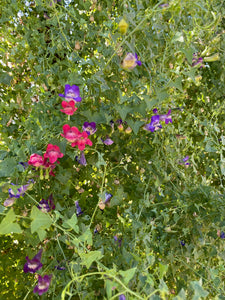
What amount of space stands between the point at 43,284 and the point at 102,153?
378mm

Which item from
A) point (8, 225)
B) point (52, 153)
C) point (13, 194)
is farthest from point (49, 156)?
point (8, 225)

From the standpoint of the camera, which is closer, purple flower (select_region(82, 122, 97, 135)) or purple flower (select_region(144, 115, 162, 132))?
purple flower (select_region(82, 122, 97, 135))

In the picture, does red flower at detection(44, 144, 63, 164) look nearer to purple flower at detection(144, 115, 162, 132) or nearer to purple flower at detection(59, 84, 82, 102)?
purple flower at detection(59, 84, 82, 102)

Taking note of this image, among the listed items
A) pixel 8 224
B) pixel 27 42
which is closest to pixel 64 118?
pixel 27 42

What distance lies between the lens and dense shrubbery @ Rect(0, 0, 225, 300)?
87 cm

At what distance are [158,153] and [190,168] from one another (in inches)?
11.3

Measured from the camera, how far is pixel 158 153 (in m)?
1.10

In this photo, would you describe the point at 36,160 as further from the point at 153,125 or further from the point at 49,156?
the point at 153,125

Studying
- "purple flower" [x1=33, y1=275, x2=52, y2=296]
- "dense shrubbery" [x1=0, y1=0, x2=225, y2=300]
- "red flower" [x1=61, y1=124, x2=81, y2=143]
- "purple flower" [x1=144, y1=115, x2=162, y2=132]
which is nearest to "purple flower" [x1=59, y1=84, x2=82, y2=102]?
"dense shrubbery" [x1=0, y1=0, x2=225, y2=300]

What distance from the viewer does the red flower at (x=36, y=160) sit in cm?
81

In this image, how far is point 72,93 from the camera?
0.90 m

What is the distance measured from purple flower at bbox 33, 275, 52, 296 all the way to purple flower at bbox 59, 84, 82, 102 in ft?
1.56

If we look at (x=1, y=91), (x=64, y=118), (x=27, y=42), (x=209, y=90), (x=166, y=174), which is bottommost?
(x=166, y=174)

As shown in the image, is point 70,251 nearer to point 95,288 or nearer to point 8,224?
point 95,288
